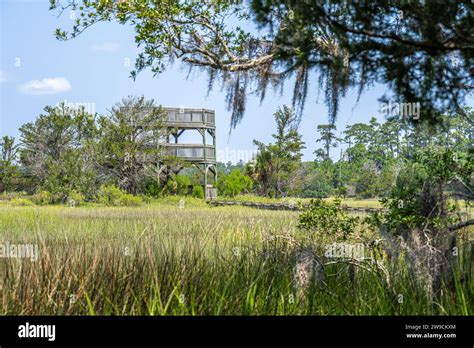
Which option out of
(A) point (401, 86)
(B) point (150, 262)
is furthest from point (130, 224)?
(A) point (401, 86)

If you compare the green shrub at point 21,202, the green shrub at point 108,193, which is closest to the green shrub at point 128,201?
the green shrub at point 108,193

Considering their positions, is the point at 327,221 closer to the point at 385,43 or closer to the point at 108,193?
the point at 385,43

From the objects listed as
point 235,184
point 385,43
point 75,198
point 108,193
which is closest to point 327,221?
point 385,43

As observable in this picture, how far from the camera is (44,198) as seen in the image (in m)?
7.22

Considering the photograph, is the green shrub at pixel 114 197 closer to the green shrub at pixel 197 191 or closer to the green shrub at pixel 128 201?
the green shrub at pixel 128 201

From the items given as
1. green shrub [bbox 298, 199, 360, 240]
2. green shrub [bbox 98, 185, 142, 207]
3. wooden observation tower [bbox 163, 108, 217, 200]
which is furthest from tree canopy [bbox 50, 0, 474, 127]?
green shrub [bbox 98, 185, 142, 207]

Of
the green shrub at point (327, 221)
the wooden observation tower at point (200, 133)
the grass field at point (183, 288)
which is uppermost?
the wooden observation tower at point (200, 133)

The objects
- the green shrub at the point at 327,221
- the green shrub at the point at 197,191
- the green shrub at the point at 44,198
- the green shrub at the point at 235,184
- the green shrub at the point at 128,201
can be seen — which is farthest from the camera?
the green shrub at the point at 197,191

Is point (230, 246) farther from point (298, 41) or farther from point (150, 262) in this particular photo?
point (298, 41)

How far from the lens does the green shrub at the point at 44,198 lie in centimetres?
721

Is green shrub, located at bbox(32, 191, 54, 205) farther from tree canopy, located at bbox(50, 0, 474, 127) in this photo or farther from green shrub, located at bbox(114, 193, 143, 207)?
tree canopy, located at bbox(50, 0, 474, 127)

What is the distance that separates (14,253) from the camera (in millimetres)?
3145

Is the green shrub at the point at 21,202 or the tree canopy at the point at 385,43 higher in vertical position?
the tree canopy at the point at 385,43
